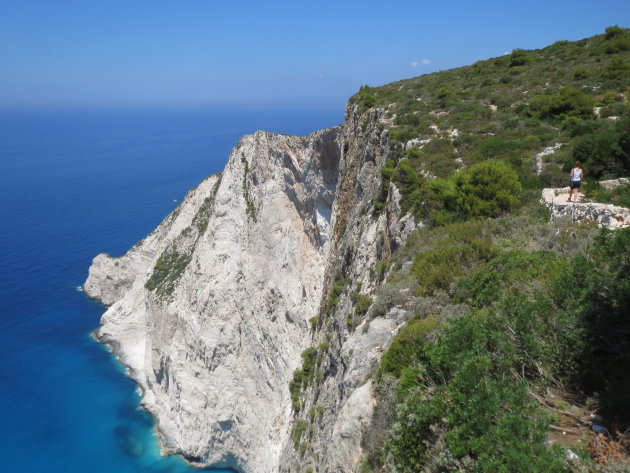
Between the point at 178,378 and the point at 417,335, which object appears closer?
the point at 417,335

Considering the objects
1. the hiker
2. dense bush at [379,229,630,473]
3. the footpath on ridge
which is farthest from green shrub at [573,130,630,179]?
dense bush at [379,229,630,473]

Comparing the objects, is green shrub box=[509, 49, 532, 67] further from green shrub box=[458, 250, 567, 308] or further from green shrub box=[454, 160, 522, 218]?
green shrub box=[458, 250, 567, 308]

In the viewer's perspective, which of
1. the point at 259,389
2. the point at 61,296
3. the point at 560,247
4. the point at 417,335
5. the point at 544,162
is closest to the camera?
the point at 417,335

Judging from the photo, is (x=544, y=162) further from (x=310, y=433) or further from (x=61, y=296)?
(x=61, y=296)


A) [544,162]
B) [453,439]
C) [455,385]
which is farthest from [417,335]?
[544,162]

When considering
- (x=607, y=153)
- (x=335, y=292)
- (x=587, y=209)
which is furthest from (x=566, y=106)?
(x=335, y=292)

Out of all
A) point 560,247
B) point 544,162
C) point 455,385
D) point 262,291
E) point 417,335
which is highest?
point 544,162
